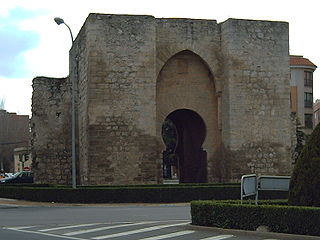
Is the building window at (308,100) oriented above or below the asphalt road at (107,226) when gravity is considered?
above

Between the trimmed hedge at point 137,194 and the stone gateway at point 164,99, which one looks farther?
the stone gateway at point 164,99

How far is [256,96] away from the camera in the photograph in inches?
1278

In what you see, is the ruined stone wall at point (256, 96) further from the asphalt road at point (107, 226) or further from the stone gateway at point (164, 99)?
the asphalt road at point (107, 226)

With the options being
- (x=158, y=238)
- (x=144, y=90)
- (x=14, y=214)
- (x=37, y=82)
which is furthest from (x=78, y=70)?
(x=158, y=238)

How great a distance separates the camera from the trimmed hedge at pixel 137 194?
86.5 feet

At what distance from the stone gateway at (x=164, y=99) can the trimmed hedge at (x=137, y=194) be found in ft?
12.3

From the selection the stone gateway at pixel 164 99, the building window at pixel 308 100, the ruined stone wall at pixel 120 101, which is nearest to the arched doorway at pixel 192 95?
the stone gateway at pixel 164 99

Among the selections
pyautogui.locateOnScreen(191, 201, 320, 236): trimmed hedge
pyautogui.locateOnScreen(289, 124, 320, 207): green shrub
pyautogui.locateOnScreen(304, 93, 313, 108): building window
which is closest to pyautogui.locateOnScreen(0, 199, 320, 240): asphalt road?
pyautogui.locateOnScreen(191, 201, 320, 236): trimmed hedge

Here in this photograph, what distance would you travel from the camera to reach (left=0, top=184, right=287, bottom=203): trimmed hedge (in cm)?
2636

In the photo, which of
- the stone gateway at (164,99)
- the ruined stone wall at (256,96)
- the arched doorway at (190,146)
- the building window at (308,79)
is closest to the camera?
the stone gateway at (164,99)

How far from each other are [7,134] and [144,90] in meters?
64.6

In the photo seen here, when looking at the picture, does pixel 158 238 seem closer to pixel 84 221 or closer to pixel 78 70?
pixel 84 221

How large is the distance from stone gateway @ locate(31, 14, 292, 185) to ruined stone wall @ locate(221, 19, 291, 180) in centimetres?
5

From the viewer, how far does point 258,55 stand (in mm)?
32656
